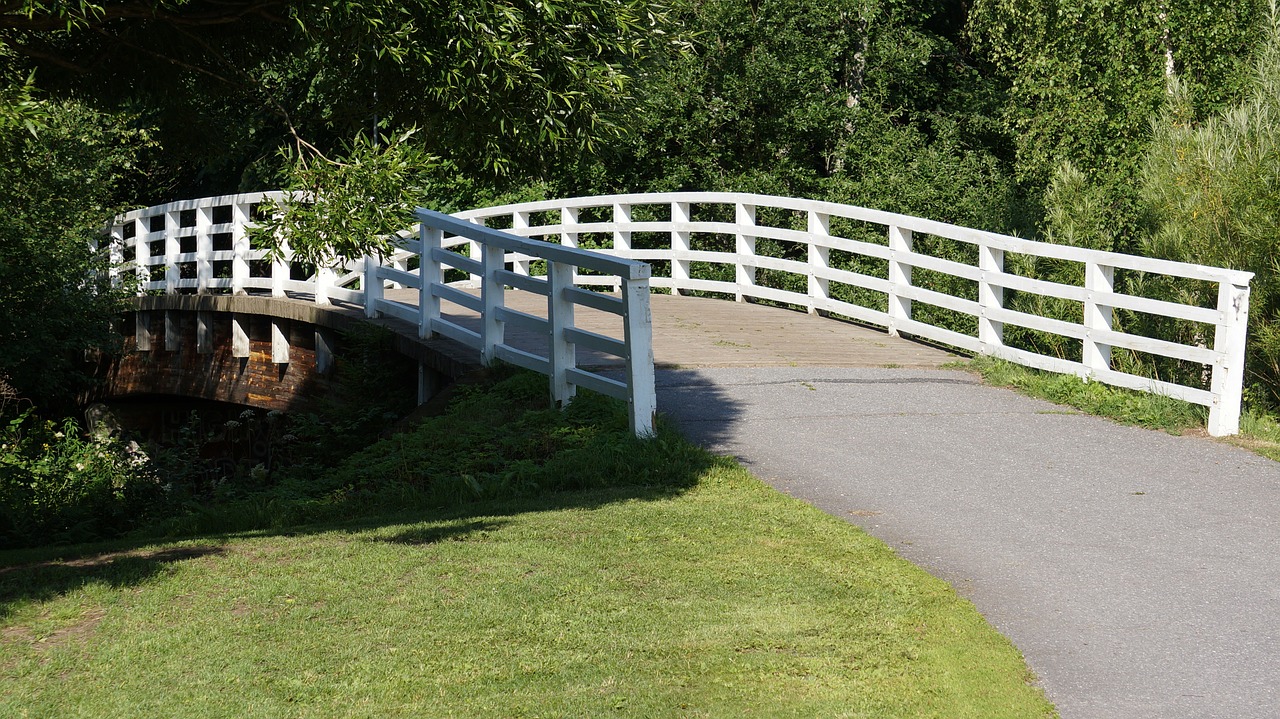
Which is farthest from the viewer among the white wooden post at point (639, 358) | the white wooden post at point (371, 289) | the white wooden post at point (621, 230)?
the white wooden post at point (621, 230)

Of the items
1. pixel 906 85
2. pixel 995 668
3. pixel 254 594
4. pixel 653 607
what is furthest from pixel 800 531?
pixel 906 85

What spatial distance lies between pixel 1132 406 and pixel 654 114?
16.0 meters

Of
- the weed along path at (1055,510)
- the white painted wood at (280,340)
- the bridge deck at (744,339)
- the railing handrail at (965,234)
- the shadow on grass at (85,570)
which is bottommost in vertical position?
the white painted wood at (280,340)

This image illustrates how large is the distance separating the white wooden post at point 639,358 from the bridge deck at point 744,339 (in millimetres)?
2297

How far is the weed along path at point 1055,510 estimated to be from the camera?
5.54m

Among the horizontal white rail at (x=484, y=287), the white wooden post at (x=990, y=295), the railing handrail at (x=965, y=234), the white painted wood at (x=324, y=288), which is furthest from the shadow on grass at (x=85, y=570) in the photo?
the white painted wood at (x=324, y=288)

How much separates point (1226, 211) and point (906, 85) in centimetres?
1421

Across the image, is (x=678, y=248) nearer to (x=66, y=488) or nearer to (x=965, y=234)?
(x=965, y=234)

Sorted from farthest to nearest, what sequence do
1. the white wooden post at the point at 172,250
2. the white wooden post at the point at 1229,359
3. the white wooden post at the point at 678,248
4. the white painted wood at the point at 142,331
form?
the white painted wood at the point at 142,331 < the white wooden post at the point at 172,250 < the white wooden post at the point at 678,248 < the white wooden post at the point at 1229,359

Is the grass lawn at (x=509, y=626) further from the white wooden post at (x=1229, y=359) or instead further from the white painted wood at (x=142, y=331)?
the white painted wood at (x=142, y=331)

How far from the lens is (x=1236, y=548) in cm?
724

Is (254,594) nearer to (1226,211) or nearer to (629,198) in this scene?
(1226,211)

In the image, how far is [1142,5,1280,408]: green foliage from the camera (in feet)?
46.2

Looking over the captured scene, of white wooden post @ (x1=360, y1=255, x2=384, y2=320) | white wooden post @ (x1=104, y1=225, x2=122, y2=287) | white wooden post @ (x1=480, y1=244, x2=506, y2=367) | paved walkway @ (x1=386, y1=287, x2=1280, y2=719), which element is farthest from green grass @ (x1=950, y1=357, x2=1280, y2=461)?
white wooden post @ (x1=104, y1=225, x2=122, y2=287)
